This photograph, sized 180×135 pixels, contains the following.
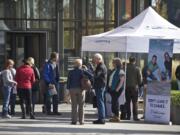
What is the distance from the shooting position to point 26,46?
24812mm

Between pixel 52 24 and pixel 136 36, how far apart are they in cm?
606

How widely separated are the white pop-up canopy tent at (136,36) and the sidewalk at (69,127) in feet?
7.20

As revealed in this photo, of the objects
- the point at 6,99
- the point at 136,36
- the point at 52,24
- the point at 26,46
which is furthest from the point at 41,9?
the point at 136,36

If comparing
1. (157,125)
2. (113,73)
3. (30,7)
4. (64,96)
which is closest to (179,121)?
(157,125)

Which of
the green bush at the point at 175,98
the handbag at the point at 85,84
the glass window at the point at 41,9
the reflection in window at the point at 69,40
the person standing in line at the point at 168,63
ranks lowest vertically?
the green bush at the point at 175,98

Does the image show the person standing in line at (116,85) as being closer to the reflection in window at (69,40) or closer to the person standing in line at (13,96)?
the person standing in line at (13,96)

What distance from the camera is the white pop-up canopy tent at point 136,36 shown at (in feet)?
63.4

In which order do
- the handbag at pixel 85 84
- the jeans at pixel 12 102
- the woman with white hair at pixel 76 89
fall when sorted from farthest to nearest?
the jeans at pixel 12 102, the woman with white hair at pixel 76 89, the handbag at pixel 85 84

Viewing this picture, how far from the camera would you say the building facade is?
79.6ft

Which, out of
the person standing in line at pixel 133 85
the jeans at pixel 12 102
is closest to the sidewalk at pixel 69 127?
the person standing in line at pixel 133 85

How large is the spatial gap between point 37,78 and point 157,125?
3997 millimetres

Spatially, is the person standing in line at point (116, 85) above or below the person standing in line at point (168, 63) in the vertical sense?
below

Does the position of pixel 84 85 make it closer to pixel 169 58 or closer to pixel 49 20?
pixel 169 58

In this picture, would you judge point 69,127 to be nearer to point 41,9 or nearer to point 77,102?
point 77,102
